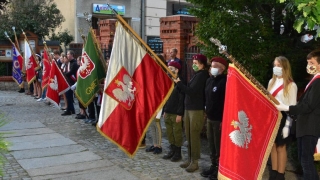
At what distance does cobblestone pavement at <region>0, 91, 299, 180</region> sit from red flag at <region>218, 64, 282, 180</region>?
Result: 1540 mm

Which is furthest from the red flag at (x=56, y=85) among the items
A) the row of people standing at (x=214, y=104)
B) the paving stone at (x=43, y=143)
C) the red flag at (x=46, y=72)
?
the row of people standing at (x=214, y=104)

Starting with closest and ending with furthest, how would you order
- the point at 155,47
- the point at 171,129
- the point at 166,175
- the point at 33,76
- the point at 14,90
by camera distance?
the point at 166,175, the point at 171,129, the point at 155,47, the point at 33,76, the point at 14,90

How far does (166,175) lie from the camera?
6.04 metres

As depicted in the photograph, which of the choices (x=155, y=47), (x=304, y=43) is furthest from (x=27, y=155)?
(x=155, y=47)

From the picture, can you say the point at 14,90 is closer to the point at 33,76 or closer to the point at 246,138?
the point at 33,76

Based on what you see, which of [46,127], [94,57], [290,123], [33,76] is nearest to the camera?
[290,123]

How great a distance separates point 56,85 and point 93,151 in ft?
14.8

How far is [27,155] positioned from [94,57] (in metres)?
2.75

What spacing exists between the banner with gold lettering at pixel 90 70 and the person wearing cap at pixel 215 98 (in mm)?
3792

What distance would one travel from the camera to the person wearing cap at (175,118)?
6.58 m

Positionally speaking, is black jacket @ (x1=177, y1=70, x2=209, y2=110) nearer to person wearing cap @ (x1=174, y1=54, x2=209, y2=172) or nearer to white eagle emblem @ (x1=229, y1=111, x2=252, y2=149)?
person wearing cap @ (x1=174, y1=54, x2=209, y2=172)

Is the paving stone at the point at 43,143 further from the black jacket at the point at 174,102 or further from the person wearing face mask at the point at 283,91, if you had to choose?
the person wearing face mask at the point at 283,91

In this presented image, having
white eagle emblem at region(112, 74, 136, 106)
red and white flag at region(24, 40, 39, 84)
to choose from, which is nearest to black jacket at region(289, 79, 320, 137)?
white eagle emblem at region(112, 74, 136, 106)

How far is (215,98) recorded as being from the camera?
571 centimetres
